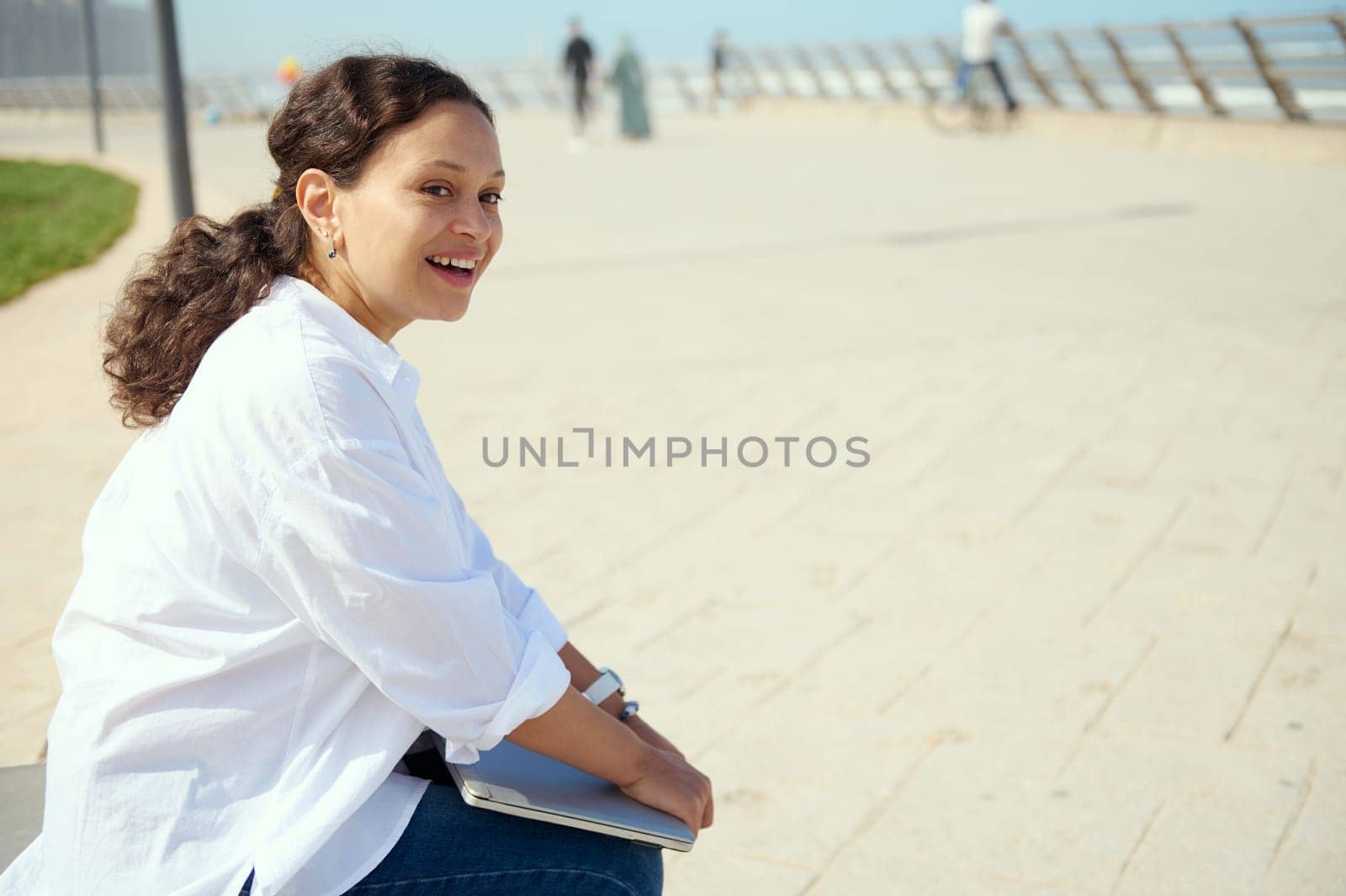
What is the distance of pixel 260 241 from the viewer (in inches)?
71.8

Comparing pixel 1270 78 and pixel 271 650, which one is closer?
pixel 271 650

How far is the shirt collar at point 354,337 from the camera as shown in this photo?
1659 mm

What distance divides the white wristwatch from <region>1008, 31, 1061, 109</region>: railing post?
20.3 metres

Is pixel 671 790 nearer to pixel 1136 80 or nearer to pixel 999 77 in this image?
pixel 1136 80

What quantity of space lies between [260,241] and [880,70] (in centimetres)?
2621

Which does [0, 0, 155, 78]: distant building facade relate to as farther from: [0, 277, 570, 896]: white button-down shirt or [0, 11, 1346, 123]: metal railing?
[0, 277, 570, 896]: white button-down shirt

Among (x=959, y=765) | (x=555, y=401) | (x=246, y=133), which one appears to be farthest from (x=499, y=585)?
(x=246, y=133)

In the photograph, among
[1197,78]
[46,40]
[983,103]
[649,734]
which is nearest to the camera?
[649,734]

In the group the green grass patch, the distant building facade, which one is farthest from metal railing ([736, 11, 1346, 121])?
the distant building facade

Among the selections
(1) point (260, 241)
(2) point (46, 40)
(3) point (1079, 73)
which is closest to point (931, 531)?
(1) point (260, 241)

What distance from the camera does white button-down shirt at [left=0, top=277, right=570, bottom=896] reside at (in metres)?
1.52

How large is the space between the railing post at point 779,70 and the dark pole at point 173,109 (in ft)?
86.0

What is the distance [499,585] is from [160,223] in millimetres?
12087

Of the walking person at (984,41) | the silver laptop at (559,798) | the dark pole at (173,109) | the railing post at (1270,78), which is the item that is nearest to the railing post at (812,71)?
the walking person at (984,41)
